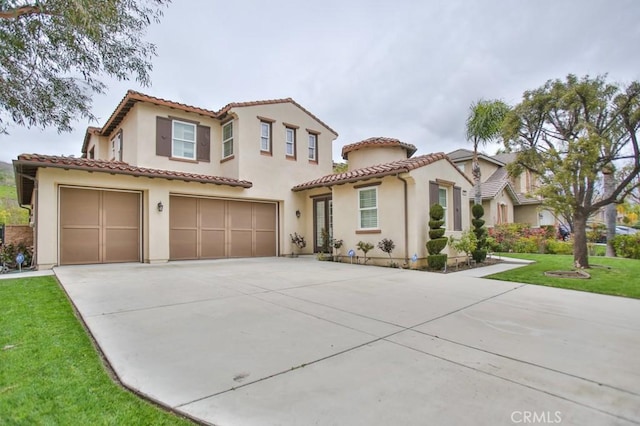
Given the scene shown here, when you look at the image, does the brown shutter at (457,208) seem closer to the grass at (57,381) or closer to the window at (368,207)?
the window at (368,207)

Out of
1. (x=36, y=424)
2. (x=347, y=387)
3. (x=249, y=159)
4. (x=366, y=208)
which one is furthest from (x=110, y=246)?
(x=347, y=387)

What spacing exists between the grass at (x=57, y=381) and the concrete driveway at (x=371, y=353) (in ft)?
0.53

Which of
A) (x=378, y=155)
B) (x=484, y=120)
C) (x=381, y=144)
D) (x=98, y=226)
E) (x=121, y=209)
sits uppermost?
(x=484, y=120)

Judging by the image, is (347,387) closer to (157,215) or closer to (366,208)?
(366,208)

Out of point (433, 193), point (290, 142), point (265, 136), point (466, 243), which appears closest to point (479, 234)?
point (466, 243)

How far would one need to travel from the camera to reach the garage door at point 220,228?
12680 mm

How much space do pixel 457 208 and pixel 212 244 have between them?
964cm

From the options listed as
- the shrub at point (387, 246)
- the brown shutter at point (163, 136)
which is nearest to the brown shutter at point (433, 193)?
the shrub at point (387, 246)

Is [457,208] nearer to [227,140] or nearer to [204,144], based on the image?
[227,140]

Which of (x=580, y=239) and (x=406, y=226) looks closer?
(x=580, y=239)

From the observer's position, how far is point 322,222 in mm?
15148

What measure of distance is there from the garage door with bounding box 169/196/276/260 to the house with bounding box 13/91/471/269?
0.13ft

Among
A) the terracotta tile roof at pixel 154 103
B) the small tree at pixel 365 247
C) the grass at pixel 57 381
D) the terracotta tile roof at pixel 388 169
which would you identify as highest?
the terracotta tile roof at pixel 154 103

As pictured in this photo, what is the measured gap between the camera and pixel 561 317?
5277 mm
